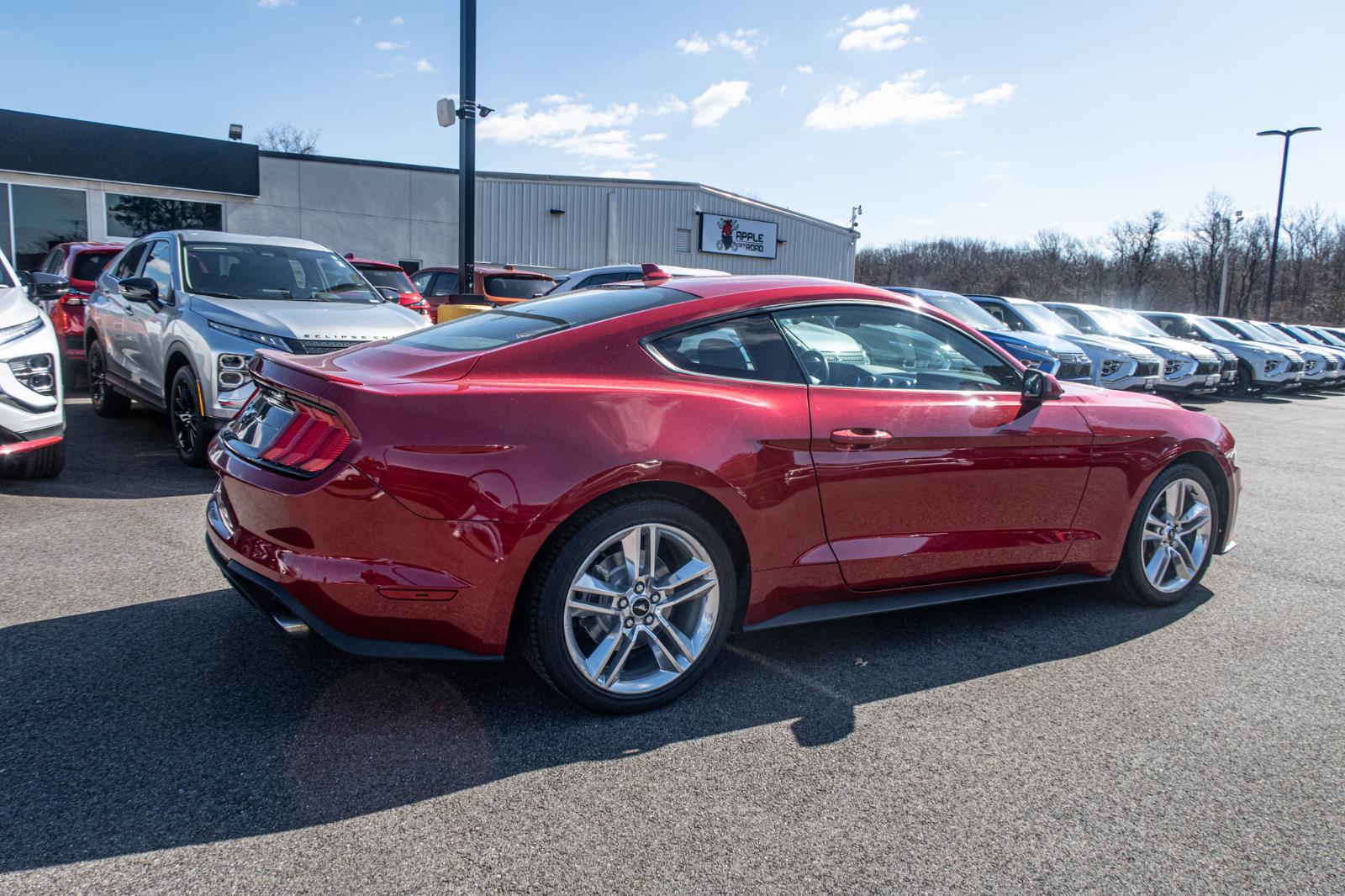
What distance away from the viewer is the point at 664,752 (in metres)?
2.80

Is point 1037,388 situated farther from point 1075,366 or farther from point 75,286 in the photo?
point 75,286

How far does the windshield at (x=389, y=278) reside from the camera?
13.0 m

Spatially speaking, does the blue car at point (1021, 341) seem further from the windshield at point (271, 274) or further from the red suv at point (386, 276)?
the windshield at point (271, 274)

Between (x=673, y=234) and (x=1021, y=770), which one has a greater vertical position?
(x=673, y=234)

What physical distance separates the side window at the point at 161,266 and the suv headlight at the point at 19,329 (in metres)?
A: 1.45

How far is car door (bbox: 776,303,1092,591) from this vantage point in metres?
3.34

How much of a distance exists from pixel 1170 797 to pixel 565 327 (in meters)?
2.36

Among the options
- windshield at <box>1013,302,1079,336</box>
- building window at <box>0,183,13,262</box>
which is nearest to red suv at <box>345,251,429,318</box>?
windshield at <box>1013,302,1079,336</box>

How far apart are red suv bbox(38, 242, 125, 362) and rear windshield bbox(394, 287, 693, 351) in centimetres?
814

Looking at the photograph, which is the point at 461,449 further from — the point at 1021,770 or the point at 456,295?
the point at 456,295

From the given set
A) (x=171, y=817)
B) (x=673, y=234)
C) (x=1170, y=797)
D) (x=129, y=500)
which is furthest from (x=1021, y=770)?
(x=673, y=234)

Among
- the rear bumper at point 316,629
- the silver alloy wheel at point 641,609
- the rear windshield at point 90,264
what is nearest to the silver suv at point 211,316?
the rear windshield at point 90,264

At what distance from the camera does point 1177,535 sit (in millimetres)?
4395

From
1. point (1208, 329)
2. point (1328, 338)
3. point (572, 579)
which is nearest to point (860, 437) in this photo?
point (572, 579)
